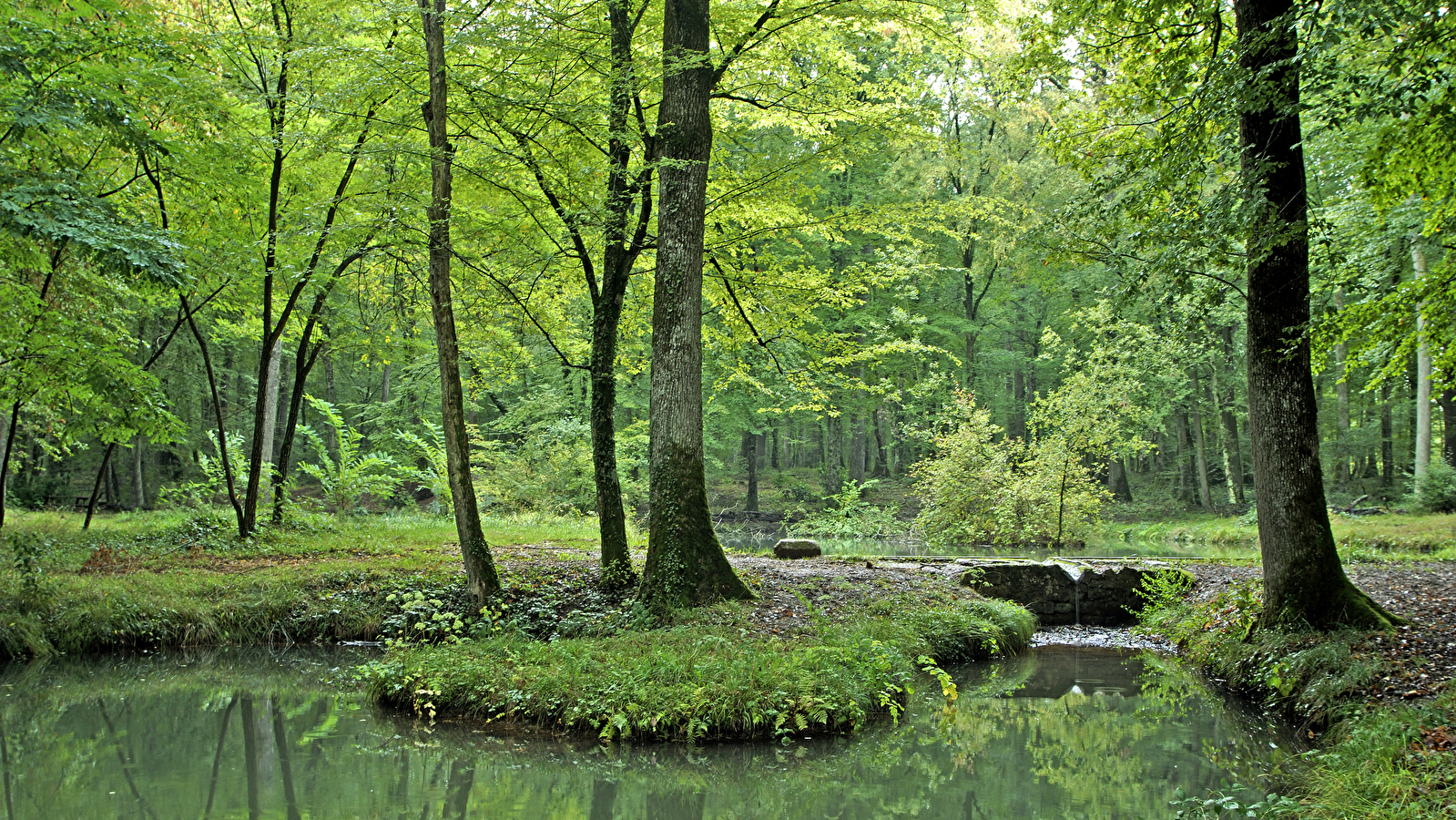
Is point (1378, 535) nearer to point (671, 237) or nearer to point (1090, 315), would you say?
point (1090, 315)

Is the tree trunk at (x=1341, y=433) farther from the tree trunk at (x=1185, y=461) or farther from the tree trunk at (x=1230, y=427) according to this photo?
the tree trunk at (x=1185, y=461)

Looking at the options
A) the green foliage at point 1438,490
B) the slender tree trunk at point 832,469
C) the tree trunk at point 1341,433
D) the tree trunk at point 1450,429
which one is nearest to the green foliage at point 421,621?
the slender tree trunk at point 832,469

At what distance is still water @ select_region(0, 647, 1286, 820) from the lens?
4.92 meters

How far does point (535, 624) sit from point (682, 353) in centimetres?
317

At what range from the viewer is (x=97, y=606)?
8.20m

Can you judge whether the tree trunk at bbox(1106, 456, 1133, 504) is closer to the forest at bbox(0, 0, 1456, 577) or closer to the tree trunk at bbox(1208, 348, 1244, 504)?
the tree trunk at bbox(1208, 348, 1244, 504)

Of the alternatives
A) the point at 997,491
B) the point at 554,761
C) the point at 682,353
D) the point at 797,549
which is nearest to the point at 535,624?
the point at 554,761

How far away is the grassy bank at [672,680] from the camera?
5.91 meters

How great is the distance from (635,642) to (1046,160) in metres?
20.6

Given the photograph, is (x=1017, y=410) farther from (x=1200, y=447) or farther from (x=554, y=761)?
(x=554, y=761)

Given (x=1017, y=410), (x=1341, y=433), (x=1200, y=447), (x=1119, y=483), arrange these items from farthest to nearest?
1. (x=1017, y=410)
2. (x=1119, y=483)
3. (x=1200, y=447)
4. (x=1341, y=433)

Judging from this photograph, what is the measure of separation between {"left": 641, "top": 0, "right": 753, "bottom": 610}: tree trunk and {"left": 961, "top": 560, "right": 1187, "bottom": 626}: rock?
4699mm

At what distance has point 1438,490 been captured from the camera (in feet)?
54.2

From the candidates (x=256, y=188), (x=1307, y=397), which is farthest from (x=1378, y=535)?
(x=256, y=188)
